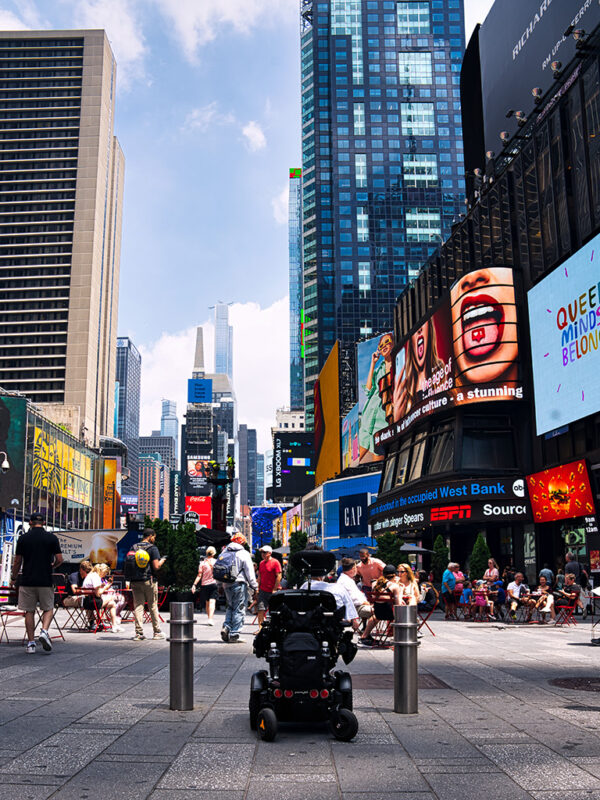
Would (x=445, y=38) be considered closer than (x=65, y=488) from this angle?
No

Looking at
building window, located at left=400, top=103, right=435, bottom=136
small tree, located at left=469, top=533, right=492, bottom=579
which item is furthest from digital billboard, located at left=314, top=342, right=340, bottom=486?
building window, located at left=400, top=103, right=435, bottom=136

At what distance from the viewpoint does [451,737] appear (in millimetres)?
6375

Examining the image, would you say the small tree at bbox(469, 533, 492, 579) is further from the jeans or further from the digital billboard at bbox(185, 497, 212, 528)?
the digital billboard at bbox(185, 497, 212, 528)

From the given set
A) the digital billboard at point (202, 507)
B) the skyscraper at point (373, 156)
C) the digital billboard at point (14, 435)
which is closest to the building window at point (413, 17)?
the skyscraper at point (373, 156)

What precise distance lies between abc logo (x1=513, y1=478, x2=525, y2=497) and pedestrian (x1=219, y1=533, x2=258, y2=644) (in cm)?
2037

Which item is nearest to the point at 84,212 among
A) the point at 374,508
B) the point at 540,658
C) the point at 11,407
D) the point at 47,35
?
the point at 47,35

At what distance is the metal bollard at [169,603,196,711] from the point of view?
7288 mm

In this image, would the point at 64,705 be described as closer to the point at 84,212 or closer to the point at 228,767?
the point at 228,767

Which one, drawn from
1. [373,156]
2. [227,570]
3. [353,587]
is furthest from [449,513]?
[373,156]

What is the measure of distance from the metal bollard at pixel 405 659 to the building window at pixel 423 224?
131 meters

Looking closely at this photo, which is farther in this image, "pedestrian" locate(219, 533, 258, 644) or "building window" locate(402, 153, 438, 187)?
"building window" locate(402, 153, 438, 187)

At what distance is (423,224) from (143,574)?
416 ft

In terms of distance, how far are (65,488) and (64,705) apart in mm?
80920

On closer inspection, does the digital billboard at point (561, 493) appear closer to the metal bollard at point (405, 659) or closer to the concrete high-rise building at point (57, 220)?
the metal bollard at point (405, 659)
